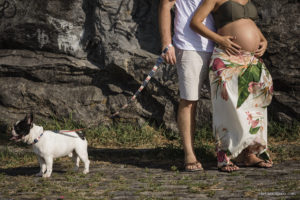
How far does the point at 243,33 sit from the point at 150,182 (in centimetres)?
164

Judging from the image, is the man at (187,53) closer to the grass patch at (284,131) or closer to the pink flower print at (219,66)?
the pink flower print at (219,66)

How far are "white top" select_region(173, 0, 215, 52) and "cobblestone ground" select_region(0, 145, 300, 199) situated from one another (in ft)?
4.01

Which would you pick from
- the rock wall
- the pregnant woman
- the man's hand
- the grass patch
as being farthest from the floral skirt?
the rock wall

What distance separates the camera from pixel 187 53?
4.27 meters

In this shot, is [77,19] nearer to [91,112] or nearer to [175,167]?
[91,112]

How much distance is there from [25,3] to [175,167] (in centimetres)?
353

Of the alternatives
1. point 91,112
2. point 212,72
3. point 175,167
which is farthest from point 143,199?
point 91,112

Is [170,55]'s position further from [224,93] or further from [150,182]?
[150,182]

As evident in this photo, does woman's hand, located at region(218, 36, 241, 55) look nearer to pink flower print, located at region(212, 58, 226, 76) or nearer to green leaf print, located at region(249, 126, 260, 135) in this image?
pink flower print, located at region(212, 58, 226, 76)

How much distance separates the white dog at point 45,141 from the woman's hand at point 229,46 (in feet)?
5.48

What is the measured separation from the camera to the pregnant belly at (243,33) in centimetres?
421

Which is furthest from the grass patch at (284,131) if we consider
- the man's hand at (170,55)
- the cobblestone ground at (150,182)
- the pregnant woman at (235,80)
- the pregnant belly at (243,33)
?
the man's hand at (170,55)

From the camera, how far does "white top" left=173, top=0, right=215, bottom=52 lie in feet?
14.1

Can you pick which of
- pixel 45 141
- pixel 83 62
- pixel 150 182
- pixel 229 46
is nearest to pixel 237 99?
pixel 229 46
